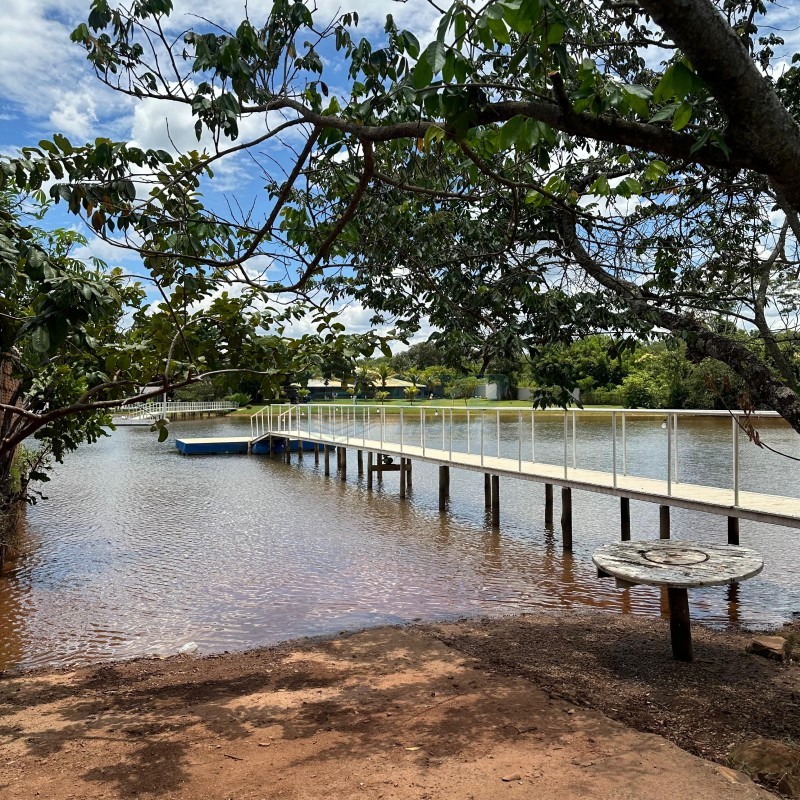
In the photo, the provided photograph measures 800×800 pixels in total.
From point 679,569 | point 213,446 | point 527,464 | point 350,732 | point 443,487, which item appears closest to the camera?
point 350,732

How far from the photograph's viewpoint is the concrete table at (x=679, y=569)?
18.0 feet

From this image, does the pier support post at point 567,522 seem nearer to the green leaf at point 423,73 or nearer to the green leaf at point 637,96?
the green leaf at point 637,96

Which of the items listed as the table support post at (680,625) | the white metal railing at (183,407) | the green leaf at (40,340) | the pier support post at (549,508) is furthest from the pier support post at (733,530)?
the white metal railing at (183,407)

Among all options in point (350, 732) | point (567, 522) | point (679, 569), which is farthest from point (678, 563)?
point (567, 522)

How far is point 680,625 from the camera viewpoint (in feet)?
19.0

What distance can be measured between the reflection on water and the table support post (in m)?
2.61

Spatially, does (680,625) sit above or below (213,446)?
below

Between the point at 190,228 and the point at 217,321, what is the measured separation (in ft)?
3.11

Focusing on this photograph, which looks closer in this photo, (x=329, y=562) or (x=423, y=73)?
(x=423, y=73)

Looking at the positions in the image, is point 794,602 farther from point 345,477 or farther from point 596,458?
point 345,477

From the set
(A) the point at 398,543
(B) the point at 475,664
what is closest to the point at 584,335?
(B) the point at 475,664

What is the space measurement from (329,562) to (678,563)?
6600 mm

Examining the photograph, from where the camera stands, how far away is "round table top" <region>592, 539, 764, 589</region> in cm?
548

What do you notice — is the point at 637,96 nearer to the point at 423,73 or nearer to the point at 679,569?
the point at 423,73
